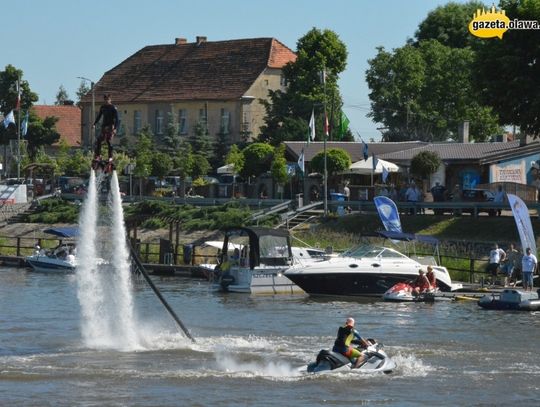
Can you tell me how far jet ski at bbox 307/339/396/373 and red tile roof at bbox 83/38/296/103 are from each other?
7542 centimetres

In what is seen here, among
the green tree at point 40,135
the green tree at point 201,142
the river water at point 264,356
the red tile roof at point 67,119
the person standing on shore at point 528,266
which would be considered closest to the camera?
the river water at point 264,356

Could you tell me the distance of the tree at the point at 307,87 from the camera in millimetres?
99000

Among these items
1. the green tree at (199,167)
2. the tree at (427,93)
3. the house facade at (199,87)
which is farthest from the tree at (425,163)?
the house facade at (199,87)

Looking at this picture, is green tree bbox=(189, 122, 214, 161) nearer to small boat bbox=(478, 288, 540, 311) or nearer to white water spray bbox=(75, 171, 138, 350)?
small boat bbox=(478, 288, 540, 311)

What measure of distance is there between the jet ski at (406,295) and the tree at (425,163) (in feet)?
71.4

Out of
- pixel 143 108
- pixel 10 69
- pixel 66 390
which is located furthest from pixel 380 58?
pixel 66 390

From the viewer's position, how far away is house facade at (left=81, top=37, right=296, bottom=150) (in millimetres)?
108688

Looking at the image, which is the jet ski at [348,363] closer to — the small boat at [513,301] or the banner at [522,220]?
the small boat at [513,301]

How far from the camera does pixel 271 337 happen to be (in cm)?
4094

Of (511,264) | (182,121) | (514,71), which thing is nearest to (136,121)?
(182,121)

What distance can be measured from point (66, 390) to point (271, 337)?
1050 cm

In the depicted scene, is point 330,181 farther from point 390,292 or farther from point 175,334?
point 175,334

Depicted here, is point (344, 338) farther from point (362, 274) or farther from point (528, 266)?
point (362, 274)

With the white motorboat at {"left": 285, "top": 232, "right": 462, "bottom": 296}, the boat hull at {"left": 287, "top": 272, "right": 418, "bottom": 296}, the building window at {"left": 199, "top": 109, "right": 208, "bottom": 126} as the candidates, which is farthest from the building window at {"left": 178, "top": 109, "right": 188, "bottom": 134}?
the boat hull at {"left": 287, "top": 272, "right": 418, "bottom": 296}
